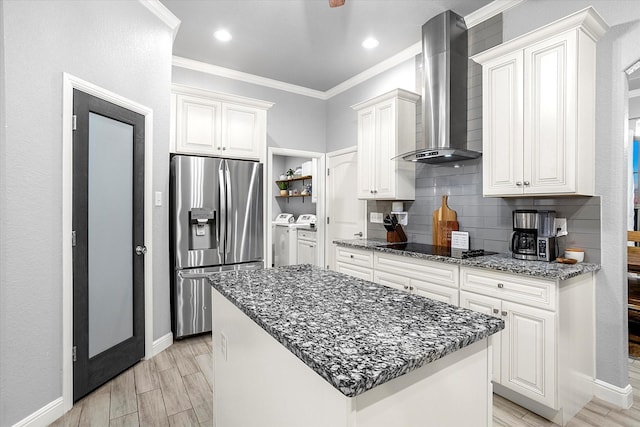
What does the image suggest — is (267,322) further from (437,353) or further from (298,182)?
(298,182)

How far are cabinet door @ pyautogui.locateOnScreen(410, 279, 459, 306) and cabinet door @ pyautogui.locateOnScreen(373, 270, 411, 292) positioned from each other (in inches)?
2.4

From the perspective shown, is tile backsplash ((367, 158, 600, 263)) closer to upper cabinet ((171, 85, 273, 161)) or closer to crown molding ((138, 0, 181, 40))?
upper cabinet ((171, 85, 273, 161))

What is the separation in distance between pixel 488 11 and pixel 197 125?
9.37 feet

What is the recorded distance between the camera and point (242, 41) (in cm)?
337

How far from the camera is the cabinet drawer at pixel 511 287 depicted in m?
1.91

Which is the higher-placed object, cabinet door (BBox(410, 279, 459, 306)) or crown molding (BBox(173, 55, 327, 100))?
crown molding (BBox(173, 55, 327, 100))

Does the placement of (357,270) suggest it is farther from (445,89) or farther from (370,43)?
(370,43)

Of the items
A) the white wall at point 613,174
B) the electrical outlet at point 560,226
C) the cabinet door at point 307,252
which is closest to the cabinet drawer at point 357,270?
the cabinet door at point 307,252

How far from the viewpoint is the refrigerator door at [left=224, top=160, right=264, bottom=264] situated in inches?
133

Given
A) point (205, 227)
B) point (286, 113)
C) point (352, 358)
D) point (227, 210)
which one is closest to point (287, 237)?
point (286, 113)

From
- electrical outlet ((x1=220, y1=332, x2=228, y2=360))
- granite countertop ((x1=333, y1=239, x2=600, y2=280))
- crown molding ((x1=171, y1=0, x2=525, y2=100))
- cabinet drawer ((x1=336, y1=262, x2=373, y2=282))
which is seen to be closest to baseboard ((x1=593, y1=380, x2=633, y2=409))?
granite countertop ((x1=333, y1=239, x2=600, y2=280))

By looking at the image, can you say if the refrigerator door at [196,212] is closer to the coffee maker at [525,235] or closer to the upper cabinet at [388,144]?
the upper cabinet at [388,144]

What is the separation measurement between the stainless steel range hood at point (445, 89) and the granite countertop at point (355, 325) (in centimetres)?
184

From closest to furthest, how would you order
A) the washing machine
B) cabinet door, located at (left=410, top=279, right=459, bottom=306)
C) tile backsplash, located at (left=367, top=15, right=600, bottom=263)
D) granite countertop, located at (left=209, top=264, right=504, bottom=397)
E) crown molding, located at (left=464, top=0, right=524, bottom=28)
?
granite countertop, located at (left=209, top=264, right=504, bottom=397) → tile backsplash, located at (left=367, top=15, right=600, bottom=263) → cabinet door, located at (left=410, top=279, right=459, bottom=306) → crown molding, located at (left=464, top=0, right=524, bottom=28) → the washing machine
